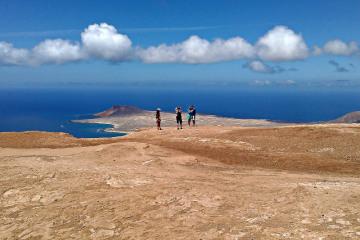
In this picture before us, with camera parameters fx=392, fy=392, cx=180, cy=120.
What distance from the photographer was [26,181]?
18.9m

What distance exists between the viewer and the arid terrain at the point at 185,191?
512 inches

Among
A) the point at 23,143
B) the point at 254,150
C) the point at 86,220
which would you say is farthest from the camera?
the point at 23,143

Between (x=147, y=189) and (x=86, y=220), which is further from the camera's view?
(x=147, y=189)

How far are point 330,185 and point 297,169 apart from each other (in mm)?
6157

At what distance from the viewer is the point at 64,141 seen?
3259 centimetres

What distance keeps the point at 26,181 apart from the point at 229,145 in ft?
49.3

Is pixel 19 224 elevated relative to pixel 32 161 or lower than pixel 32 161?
lower

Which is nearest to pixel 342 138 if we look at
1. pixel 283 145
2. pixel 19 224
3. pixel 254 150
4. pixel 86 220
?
pixel 283 145

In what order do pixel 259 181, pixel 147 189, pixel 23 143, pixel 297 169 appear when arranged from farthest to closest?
1. pixel 23 143
2. pixel 297 169
3. pixel 259 181
4. pixel 147 189

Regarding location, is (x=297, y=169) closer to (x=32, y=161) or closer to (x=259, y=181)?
(x=259, y=181)

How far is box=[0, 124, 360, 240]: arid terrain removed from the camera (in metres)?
13.0

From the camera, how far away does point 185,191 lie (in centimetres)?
1658

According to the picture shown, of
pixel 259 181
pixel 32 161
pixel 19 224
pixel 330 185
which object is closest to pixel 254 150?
pixel 259 181

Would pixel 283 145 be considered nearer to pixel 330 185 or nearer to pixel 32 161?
pixel 330 185
